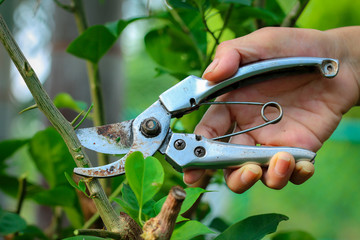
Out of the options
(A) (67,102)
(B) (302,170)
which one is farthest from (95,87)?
(B) (302,170)

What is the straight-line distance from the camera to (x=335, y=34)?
2.21 feet

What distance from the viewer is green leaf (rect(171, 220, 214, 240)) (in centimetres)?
38

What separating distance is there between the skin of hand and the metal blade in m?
0.09

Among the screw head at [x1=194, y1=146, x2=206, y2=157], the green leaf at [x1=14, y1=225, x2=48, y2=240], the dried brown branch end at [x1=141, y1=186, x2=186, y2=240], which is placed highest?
the screw head at [x1=194, y1=146, x2=206, y2=157]

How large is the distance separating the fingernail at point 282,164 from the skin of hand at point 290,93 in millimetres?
21

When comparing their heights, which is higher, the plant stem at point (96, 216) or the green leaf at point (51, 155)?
the green leaf at point (51, 155)

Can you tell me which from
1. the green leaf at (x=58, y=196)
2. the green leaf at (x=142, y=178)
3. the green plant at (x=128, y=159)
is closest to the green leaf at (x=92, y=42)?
the green plant at (x=128, y=159)

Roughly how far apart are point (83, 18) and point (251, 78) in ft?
1.09

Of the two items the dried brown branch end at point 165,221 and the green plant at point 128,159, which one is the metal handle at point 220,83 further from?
the dried brown branch end at point 165,221

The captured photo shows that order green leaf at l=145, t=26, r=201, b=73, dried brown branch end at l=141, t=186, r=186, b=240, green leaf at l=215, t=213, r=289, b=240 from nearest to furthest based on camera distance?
dried brown branch end at l=141, t=186, r=186, b=240
green leaf at l=215, t=213, r=289, b=240
green leaf at l=145, t=26, r=201, b=73

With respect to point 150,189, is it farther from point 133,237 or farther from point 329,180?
point 329,180

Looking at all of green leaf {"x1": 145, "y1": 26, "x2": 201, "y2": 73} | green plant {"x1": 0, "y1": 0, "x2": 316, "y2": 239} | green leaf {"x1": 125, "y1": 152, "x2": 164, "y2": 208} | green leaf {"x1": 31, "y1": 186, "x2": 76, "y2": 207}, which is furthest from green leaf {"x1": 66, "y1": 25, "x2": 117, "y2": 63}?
green leaf {"x1": 125, "y1": 152, "x2": 164, "y2": 208}

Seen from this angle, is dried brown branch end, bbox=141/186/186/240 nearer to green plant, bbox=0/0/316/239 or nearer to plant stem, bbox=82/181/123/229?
green plant, bbox=0/0/316/239

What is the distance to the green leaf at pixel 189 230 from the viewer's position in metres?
0.38
